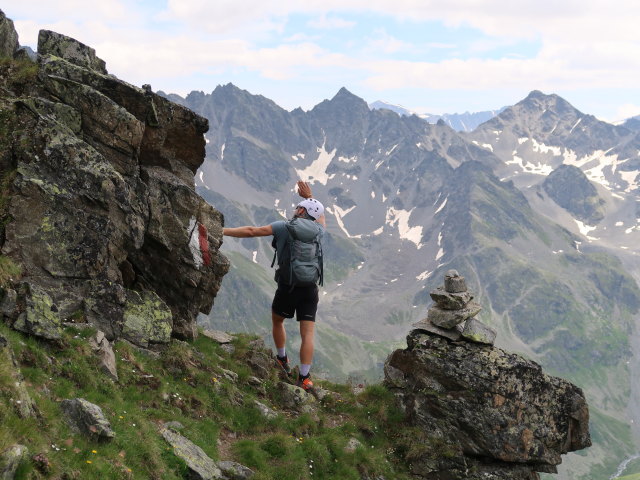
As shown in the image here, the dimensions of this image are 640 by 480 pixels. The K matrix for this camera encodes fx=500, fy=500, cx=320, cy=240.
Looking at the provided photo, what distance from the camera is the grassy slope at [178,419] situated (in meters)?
9.93

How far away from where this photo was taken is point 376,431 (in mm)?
19531

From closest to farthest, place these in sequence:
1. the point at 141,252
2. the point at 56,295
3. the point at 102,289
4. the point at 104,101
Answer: the point at 56,295
the point at 102,289
the point at 104,101
the point at 141,252

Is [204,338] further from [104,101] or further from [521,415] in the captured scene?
[521,415]

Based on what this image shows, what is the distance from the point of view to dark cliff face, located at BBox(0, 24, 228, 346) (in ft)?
49.0

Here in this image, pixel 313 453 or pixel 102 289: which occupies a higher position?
pixel 102 289

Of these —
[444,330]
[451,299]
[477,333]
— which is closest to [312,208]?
[451,299]

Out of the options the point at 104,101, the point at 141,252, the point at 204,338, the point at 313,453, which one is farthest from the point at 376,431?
the point at 104,101

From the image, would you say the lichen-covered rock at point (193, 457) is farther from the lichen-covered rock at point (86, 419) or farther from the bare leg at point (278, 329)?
the bare leg at point (278, 329)

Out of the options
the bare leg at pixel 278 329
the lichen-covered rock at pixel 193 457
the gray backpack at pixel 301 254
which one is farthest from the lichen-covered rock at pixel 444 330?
the lichen-covered rock at pixel 193 457

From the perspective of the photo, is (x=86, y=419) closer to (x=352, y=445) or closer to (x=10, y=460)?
(x=10, y=460)

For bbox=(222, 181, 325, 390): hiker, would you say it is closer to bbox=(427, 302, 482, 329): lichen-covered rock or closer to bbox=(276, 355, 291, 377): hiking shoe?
bbox=(276, 355, 291, 377): hiking shoe

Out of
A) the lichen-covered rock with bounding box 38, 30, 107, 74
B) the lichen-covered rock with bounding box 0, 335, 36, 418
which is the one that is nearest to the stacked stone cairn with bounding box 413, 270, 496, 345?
the lichen-covered rock with bounding box 0, 335, 36, 418

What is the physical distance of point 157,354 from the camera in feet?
55.4

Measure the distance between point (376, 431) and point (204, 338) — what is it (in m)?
8.05
